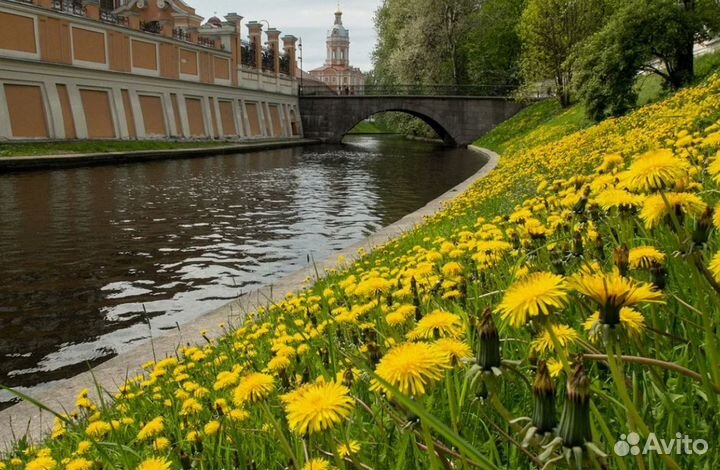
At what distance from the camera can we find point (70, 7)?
37.7 metres

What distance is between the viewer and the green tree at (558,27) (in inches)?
1532

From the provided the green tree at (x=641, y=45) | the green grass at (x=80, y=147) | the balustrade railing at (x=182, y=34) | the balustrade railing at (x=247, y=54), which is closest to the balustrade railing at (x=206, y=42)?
the balustrade railing at (x=182, y=34)

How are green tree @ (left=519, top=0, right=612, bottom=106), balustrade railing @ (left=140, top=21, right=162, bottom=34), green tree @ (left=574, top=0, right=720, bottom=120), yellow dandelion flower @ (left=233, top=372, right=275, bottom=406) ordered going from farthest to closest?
balustrade railing @ (left=140, top=21, right=162, bottom=34)
green tree @ (left=519, top=0, right=612, bottom=106)
green tree @ (left=574, top=0, right=720, bottom=120)
yellow dandelion flower @ (left=233, top=372, right=275, bottom=406)

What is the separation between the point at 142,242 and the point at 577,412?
529 inches

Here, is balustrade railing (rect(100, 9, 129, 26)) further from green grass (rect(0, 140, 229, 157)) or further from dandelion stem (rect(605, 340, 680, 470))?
dandelion stem (rect(605, 340, 680, 470))

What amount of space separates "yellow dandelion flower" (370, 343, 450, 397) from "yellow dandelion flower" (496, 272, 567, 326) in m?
0.16

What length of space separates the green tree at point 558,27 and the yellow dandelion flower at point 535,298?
40.3 m

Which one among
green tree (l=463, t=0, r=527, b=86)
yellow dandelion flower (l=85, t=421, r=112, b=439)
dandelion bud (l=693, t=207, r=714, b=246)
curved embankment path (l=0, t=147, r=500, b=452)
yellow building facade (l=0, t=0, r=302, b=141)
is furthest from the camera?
green tree (l=463, t=0, r=527, b=86)

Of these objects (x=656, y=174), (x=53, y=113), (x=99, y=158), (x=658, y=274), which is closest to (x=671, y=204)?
(x=656, y=174)

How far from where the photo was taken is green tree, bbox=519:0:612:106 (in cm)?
3891

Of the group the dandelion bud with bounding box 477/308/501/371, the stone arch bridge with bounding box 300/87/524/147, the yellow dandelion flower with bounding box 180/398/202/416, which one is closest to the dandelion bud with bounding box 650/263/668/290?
the dandelion bud with bounding box 477/308/501/371

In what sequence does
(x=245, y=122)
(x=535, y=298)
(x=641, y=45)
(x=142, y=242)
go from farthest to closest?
(x=245, y=122), (x=641, y=45), (x=142, y=242), (x=535, y=298)

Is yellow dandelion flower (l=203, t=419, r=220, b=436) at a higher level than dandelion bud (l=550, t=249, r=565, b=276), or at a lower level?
lower

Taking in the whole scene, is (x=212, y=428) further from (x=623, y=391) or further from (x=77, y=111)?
(x=77, y=111)
